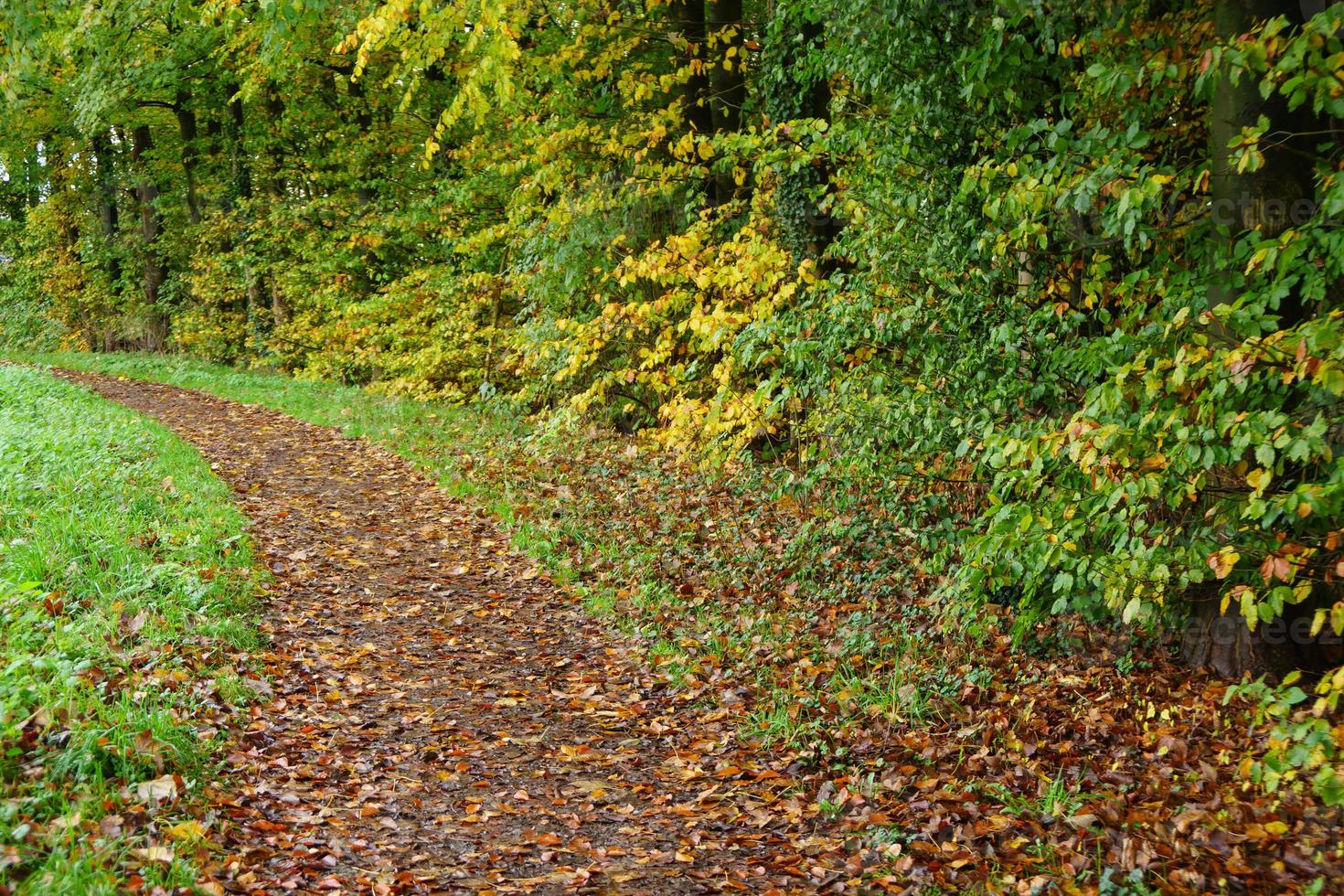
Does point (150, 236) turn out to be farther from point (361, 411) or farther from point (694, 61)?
point (694, 61)

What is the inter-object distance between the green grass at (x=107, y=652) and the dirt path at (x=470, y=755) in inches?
12.7

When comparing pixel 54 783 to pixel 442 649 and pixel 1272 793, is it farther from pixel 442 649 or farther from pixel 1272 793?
pixel 1272 793

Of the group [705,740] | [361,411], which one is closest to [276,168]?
[361,411]

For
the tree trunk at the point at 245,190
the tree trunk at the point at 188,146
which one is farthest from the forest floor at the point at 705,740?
the tree trunk at the point at 188,146

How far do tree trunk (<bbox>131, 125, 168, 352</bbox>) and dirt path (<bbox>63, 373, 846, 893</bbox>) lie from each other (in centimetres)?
2083

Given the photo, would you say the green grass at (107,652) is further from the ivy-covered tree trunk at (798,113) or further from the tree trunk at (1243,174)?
the ivy-covered tree trunk at (798,113)

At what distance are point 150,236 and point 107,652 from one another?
2532cm

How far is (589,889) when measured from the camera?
4410mm

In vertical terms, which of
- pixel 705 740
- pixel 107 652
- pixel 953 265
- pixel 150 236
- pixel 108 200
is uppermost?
pixel 108 200

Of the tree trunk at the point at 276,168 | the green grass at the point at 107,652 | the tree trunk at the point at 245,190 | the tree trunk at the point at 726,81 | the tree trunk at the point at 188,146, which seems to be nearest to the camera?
the green grass at the point at 107,652

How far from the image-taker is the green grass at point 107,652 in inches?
153

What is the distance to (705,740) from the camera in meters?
5.93

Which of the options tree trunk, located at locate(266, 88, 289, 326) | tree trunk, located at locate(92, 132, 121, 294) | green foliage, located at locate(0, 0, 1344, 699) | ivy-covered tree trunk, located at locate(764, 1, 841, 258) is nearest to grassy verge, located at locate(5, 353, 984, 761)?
A: green foliage, located at locate(0, 0, 1344, 699)

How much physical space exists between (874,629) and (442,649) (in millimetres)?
3215
